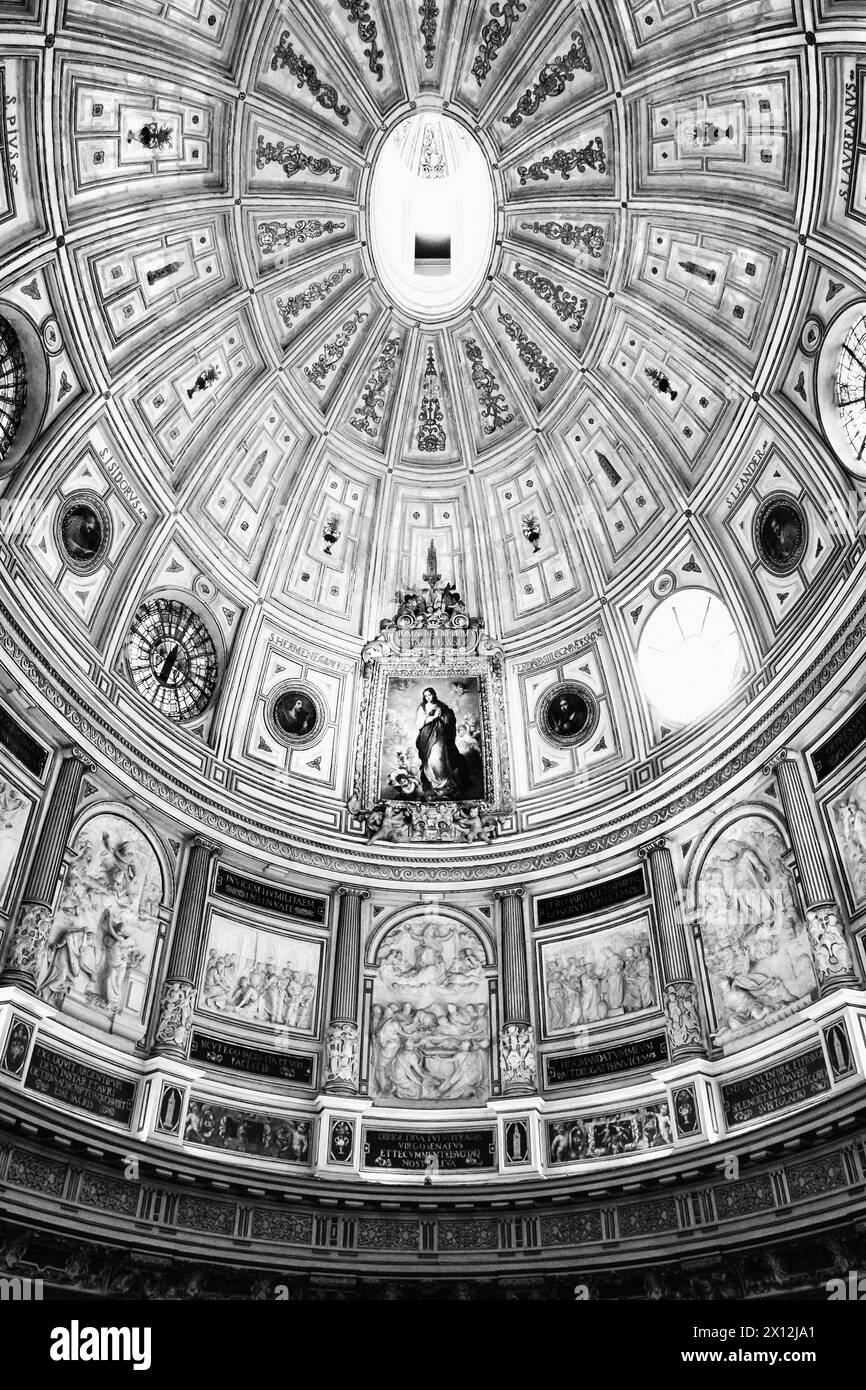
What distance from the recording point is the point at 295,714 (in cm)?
2805

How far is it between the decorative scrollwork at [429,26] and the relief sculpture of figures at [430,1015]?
20.4 m

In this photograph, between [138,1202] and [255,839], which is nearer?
[138,1202]

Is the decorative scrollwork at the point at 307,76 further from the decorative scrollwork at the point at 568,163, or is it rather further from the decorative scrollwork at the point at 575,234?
the decorative scrollwork at the point at 575,234

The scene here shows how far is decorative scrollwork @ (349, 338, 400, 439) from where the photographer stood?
29500 mm

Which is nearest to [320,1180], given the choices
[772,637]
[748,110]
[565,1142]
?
[565,1142]

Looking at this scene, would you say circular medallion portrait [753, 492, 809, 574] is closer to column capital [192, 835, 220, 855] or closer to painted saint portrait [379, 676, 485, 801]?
painted saint portrait [379, 676, 485, 801]

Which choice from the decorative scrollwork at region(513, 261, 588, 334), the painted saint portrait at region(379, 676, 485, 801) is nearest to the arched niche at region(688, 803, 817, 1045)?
the painted saint portrait at region(379, 676, 485, 801)

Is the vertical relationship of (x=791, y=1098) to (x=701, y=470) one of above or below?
below

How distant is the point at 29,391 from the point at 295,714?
986 centimetres

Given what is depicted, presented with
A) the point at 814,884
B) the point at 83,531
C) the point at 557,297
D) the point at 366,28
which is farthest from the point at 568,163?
the point at 814,884

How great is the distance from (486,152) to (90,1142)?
23.9 meters

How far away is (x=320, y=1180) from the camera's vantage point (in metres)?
20.8

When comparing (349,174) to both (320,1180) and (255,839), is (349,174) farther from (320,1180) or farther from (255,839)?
(320,1180)

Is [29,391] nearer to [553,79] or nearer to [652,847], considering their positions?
[553,79]
